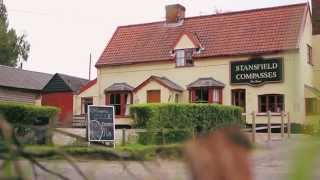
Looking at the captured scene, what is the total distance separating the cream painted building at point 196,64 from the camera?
3334 cm

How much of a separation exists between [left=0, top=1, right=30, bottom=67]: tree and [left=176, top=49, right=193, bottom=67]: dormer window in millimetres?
28326

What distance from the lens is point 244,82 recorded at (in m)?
34.0

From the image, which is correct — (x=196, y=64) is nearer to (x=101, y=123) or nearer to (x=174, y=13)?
(x=174, y=13)

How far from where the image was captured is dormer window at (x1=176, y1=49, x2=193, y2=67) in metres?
35.8

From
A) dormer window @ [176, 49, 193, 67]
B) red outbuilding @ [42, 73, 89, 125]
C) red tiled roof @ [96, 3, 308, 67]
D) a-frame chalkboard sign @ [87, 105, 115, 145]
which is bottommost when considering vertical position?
a-frame chalkboard sign @ [87, 105, 115, 145]

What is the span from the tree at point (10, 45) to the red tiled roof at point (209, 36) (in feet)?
73.9

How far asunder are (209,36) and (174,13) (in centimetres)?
350

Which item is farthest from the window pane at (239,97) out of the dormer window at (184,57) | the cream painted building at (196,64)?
the dormer window at (184,57)

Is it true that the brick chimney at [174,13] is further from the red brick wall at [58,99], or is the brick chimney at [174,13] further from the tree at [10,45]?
the tree at [10,45]

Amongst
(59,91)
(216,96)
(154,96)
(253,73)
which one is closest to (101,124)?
(216,96)

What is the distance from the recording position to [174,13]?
38.6 m

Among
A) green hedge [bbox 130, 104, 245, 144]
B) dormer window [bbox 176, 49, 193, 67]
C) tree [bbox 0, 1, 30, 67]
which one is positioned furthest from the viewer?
tree [bbox 0, 1, 30, 67]

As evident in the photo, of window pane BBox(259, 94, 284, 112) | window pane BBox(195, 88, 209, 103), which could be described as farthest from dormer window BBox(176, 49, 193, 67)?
window pane BBox(259, 94, 284, 112)

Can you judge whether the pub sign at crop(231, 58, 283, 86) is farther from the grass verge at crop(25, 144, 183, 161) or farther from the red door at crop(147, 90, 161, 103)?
the grass verge at crop(25, 144, 183, 161)
